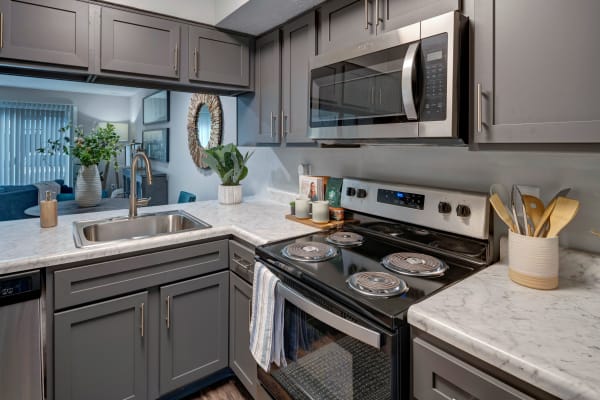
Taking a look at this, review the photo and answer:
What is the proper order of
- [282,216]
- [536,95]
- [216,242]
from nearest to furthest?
1. [536,95]
2. [216,242]
3. [282,216]

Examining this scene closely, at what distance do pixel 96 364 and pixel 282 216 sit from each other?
3.71ft

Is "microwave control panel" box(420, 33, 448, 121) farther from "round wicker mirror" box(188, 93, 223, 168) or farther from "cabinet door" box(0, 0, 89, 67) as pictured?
"round wicker mirror" box(188, 93, 223, 168)

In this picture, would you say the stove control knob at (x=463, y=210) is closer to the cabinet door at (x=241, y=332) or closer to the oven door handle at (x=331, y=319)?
the oven door handle at (x=331, y=319)

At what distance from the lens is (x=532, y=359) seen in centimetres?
66

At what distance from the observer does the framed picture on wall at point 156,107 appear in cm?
486

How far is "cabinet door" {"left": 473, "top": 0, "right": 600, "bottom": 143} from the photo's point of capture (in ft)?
2.83

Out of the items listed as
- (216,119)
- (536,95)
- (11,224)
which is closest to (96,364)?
(11,224)

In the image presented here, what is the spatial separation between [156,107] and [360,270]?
507 cm

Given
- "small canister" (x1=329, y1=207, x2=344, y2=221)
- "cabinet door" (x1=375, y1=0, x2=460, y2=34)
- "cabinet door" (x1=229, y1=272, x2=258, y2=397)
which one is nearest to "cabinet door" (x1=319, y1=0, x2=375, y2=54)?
"cabinet door" (x1=375, y1=0, x2=460, y2=34)

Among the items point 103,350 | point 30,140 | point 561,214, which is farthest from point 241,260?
point 30,140

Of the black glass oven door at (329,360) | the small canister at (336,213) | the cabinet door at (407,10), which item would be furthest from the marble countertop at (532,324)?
the cabinet door at (407,10)

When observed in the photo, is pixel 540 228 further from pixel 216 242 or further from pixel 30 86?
pixel 30 86

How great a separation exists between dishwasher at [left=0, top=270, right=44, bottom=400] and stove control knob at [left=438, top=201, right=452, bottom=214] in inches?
61.3

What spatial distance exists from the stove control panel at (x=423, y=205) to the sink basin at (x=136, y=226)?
783 mm
